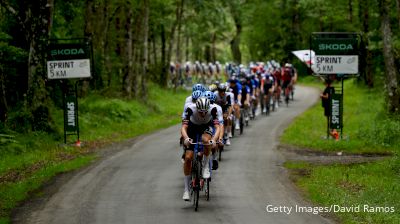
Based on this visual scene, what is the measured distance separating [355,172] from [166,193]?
190 inches

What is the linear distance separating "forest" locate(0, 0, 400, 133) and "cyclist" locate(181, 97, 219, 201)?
9.73 metres

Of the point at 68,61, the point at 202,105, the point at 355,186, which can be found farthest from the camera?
the point at 68,61

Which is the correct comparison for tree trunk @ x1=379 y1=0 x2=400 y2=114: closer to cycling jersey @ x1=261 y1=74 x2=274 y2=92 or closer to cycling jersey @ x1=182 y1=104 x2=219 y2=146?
cycling jersey @ x1=261 y1=74 x2=274 y2=92

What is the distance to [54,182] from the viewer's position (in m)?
16.5

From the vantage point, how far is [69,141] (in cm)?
2375

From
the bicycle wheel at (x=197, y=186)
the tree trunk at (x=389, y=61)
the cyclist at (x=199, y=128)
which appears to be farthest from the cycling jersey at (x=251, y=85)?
the bicycle wheel at (x=197, y=186)

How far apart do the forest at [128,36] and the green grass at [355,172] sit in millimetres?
2557

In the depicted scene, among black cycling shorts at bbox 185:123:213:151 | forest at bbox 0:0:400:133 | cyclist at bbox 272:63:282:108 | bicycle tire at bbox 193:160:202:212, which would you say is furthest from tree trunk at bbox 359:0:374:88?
bicycle tire at bbox 193:160:202:212

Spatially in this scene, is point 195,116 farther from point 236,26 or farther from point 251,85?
point 236,26

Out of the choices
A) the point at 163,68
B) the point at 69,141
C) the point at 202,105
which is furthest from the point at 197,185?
the point at 163,68

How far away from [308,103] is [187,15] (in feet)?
41.6

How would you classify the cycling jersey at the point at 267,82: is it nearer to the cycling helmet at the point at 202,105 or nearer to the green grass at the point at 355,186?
the green grass at the point at 355,186

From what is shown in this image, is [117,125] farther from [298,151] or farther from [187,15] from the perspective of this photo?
[187,15]

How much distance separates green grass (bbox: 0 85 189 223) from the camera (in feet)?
53.5
